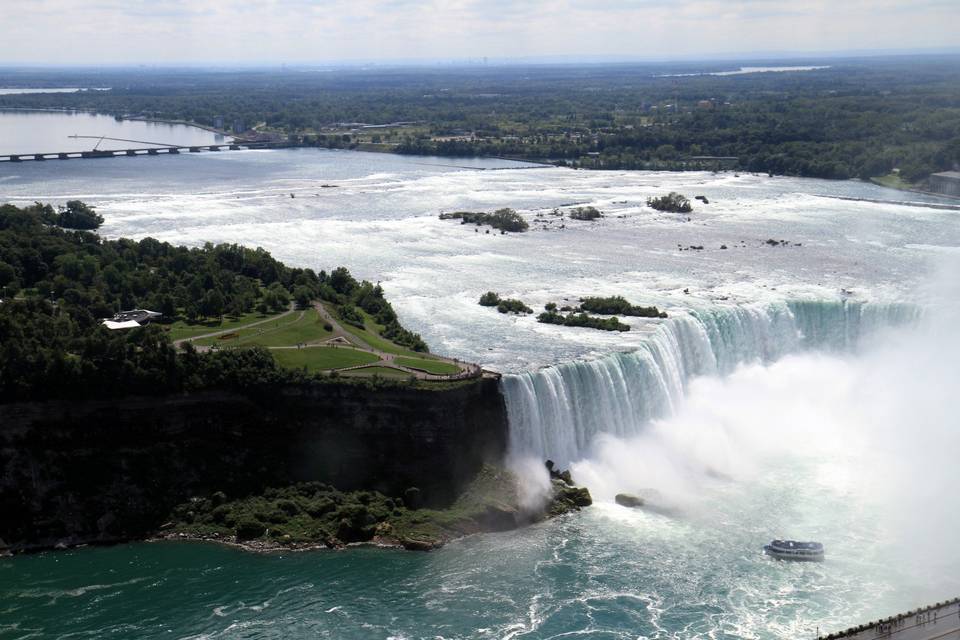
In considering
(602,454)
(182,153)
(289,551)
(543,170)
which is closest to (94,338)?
(289,551)

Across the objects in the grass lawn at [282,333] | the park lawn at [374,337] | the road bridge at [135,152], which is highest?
the road bridge at [135,152]

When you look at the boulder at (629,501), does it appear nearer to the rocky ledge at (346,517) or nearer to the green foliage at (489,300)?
the rocky ledge at (346,517)

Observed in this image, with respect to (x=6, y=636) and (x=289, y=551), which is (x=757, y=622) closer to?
(x=289, y=551)

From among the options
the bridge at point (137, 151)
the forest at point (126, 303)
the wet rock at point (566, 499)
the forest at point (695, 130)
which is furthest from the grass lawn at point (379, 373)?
the bridge at point (137, 151)

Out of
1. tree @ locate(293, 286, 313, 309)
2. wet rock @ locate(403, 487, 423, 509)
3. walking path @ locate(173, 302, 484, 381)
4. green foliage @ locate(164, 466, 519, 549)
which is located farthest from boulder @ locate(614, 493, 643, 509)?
tree @ locate(293, 286, 313, 309)

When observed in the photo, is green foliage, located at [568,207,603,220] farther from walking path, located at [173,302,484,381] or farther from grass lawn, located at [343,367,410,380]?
grass lawn, located at [343,367,410,380]

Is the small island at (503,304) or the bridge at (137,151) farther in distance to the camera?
the bridge at (137,151)

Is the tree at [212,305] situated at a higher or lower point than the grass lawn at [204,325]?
higher

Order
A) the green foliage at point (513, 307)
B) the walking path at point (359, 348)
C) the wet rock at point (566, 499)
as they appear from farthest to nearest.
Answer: the green foliage at point (513, 307) → the walking path at point (359, 348) → the wet rock at point (566, 499)
